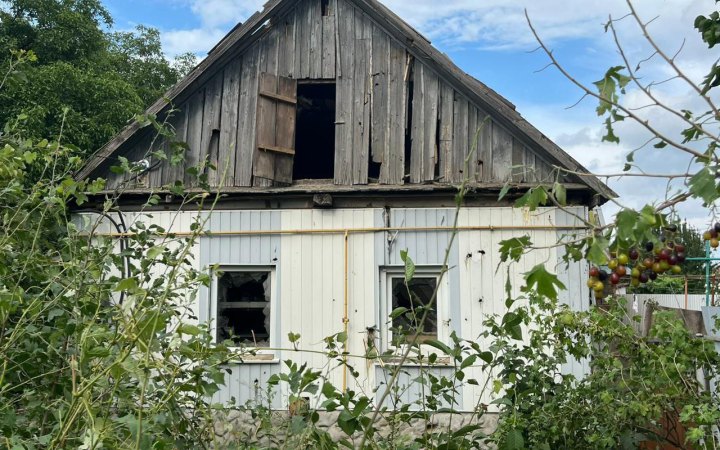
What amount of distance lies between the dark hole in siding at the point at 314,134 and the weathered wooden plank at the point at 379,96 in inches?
66.7

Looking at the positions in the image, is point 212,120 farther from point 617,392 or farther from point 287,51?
point 617,392

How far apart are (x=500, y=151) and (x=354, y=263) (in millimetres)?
2225

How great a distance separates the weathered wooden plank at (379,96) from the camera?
8848 mm

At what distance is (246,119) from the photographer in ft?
29.7

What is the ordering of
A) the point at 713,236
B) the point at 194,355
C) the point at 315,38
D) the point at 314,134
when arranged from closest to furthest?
the point at 194,355
the point at 713,236
the point at 315,38
the point at 314,134

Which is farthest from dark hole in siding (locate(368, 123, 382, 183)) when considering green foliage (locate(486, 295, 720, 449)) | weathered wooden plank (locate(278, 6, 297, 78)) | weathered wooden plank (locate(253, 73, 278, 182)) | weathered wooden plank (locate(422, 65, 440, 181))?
green foliage (locate(486, 295, 720, 449))

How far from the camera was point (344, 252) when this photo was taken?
859 cm

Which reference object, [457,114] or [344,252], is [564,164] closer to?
[457,114]

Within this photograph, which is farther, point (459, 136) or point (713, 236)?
point (459, 136)

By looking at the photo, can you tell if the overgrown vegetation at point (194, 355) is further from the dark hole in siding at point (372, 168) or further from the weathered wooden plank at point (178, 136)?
the weathered wooden plank at point (178, 136)

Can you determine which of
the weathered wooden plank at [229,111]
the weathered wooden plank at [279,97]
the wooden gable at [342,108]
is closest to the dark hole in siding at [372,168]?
the wooden gable at [342,108]

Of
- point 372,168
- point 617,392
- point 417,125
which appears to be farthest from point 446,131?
point 617,392

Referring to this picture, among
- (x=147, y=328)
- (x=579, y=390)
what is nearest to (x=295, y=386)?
(x=147, y=328)

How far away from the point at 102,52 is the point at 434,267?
718 inches
